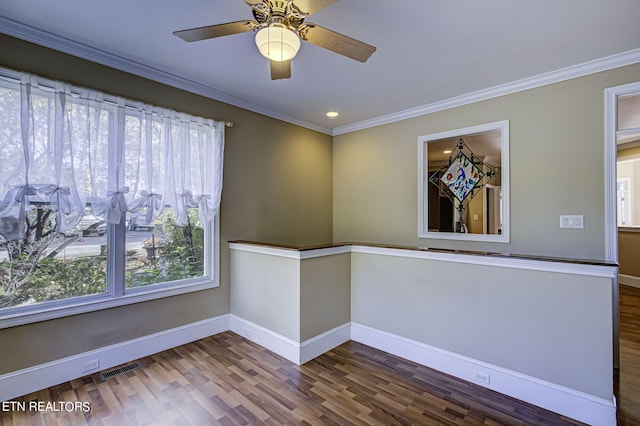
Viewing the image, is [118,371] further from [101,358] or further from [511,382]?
[511,382]

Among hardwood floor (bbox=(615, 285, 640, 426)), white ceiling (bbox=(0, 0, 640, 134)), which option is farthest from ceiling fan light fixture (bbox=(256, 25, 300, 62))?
hardwood floor (bbox=(615, 285, 640, 426))

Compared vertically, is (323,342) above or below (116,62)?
below

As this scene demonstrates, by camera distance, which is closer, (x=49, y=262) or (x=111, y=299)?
(x=49, y=262)

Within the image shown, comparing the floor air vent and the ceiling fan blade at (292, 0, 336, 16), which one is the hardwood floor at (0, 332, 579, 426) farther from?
the ceiling fan blade at (292, 0, 336, 16)

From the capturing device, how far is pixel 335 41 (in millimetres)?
1783

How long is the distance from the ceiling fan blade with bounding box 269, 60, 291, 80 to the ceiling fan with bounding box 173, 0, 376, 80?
23cm

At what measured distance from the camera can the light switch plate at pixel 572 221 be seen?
271 centimetres

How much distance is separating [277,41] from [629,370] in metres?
3.86

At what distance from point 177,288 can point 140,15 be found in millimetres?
2352

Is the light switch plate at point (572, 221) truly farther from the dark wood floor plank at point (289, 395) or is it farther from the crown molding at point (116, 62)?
the crown molding at point (116, 62)

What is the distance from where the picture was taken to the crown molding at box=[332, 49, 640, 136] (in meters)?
2.52

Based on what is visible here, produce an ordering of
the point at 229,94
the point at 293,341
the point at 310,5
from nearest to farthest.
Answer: the point at 310,5 → the point at 293,341 → the point at 229,94

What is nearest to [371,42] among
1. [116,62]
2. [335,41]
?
[335,41]

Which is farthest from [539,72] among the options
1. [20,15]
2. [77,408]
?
[77,408]
